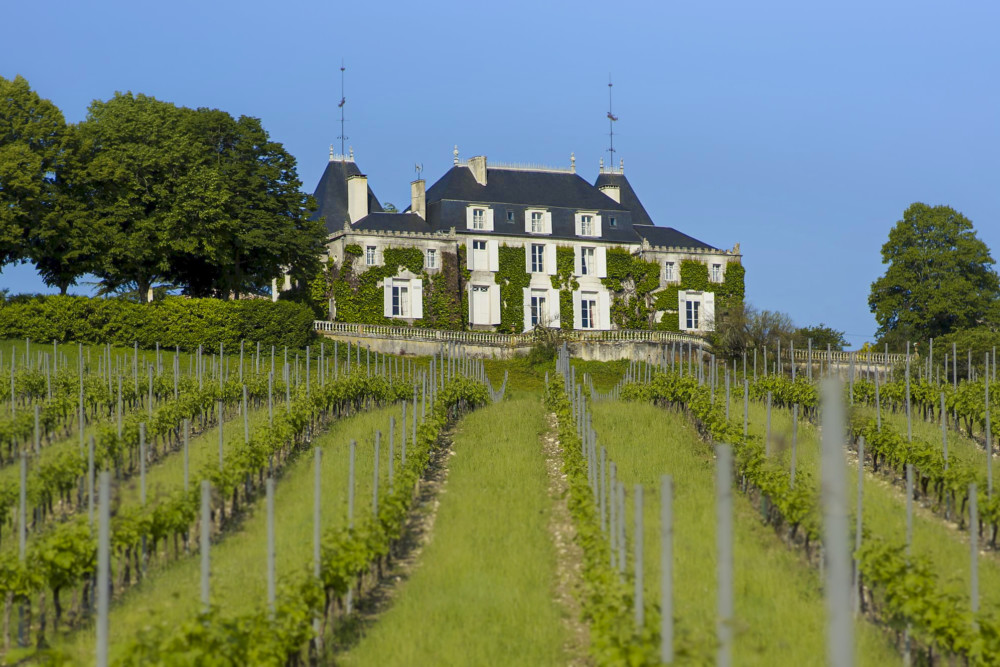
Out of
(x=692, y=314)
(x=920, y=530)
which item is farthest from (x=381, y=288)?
(x=920, y=530)

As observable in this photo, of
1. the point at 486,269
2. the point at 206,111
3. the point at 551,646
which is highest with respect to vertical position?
the point at 206,111

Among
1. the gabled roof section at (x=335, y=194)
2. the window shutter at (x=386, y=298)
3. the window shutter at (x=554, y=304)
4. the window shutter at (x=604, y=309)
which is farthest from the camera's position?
the gabled roof section at (x=335, y=194)

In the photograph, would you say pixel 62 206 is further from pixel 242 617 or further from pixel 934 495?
pixel 242 617

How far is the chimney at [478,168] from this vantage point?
207 ft

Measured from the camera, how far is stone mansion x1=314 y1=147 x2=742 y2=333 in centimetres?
→ 5844

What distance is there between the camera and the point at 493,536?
1817cm

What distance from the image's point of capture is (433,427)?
25188 mm

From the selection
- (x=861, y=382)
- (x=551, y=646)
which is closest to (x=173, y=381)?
(x=861, y=382)

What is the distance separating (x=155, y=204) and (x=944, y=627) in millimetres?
40736

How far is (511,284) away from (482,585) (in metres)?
45.4

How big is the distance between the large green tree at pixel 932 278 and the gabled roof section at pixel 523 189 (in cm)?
1319

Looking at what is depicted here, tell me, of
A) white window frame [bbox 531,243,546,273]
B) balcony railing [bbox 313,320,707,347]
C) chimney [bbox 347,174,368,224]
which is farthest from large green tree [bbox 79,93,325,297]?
white window frame [bbox 531,243,546,273]

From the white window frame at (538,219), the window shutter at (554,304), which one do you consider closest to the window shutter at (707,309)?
the window shutter at (554,304)

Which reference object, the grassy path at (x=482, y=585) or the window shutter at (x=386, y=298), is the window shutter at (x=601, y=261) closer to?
the window shutter at (x=386, y=298)
